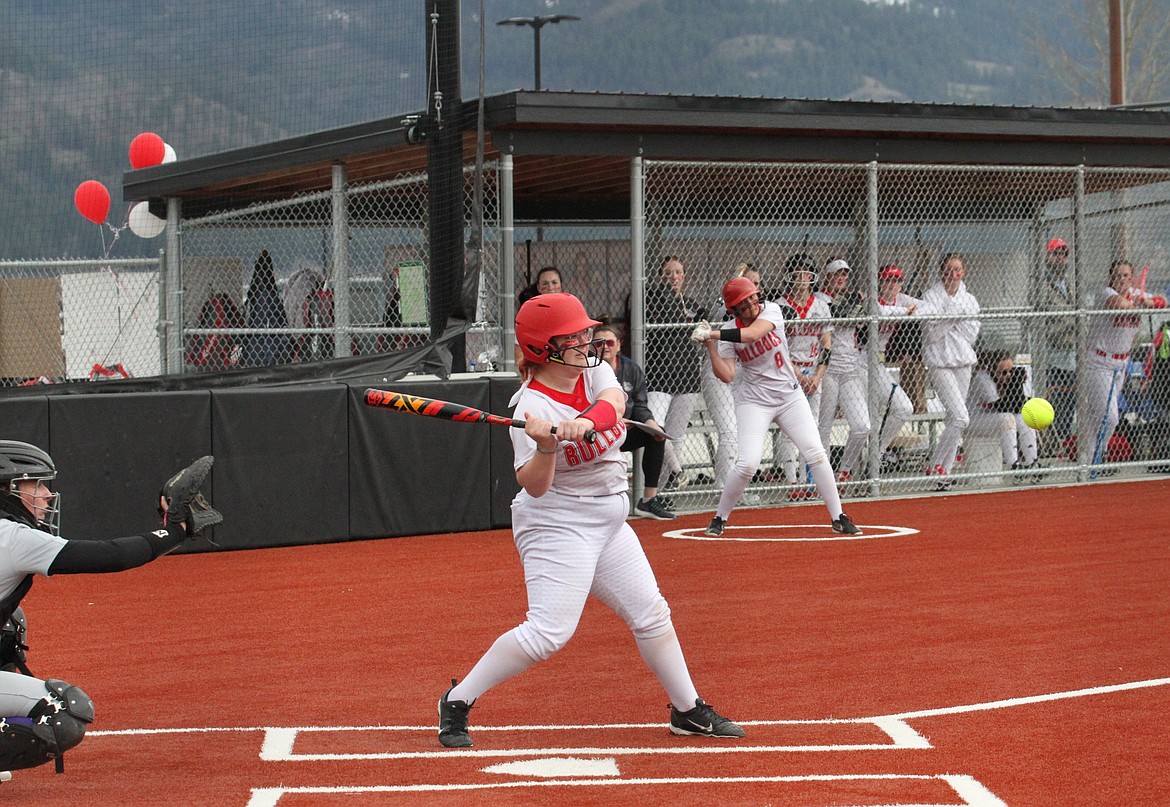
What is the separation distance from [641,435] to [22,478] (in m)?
6.99

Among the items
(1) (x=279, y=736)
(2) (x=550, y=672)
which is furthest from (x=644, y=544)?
(1) (x=279, y=736)

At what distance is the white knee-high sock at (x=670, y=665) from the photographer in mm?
5199

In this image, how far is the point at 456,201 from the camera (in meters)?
12.2


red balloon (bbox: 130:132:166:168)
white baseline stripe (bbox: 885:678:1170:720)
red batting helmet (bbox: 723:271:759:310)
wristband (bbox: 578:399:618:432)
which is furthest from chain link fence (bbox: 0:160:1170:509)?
wristband (bbox: 578:399:618:432)

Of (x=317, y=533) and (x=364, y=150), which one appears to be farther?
(x=364, y=150)

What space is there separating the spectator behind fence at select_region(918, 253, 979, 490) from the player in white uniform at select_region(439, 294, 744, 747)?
9.15 m

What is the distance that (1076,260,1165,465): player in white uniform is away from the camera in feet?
48.7

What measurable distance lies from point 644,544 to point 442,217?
325 centimetres

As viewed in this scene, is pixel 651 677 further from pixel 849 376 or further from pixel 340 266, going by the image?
pixel 340 266

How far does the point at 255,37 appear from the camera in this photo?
13.3 m

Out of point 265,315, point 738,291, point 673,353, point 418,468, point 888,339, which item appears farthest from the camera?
point 265,315

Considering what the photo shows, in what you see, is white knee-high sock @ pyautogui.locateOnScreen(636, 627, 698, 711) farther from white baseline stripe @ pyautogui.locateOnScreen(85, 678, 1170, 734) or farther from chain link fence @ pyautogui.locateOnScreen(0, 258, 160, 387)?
chain link fence @ pyautogui.locateOnScreen(0, 258, 160, 387)

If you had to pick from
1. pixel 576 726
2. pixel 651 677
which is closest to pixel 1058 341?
pixel 651 677

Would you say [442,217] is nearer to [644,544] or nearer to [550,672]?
[644,544]
